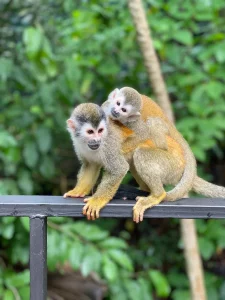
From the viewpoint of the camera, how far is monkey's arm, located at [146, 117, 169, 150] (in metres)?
2.41

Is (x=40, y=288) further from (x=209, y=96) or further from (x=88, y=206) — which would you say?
(x=209, y=96)

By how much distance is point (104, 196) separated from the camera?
6.31 ft

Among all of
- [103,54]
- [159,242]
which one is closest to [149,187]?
[103,54]

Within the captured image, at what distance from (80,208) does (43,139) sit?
210 centimetres

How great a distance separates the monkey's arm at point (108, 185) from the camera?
180 centimetres

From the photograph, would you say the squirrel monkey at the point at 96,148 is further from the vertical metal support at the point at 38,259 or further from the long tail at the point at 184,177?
the vertical metal support at the point at 38,259

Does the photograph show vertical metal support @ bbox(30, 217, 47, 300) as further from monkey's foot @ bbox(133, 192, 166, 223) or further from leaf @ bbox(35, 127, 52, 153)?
leaf @ bbox(35, 127, 52, 153)

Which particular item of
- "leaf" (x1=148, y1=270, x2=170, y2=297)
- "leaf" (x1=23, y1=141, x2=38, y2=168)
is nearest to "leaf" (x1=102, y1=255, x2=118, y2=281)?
→ "leaf" (x1=148, y1=270, x2=170, y2=297)

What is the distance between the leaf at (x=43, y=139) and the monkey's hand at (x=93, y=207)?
5.61ft

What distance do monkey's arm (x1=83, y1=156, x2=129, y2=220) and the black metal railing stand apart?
290 millimetres

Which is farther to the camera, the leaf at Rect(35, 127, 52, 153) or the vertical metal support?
the leaf at Rect(35, 127, 52, 153)

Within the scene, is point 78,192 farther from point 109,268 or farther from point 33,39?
point 33,39

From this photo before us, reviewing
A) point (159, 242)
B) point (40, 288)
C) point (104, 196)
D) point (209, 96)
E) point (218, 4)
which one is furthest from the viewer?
point (159, 242)

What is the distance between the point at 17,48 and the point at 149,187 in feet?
6.63
